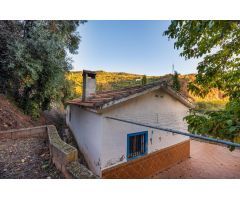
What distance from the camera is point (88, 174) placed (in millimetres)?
2420

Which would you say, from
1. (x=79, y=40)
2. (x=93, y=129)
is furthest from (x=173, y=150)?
(x=79, y=40)

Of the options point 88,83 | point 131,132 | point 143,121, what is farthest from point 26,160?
point 88,83

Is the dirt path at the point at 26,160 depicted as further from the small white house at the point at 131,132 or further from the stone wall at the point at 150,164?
the stone wall at the point at 150,164

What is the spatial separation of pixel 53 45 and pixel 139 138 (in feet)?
19.6

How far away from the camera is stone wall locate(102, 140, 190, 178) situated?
542 cm

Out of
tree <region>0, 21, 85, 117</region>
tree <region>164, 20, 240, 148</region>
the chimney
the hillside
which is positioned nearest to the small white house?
the chimney

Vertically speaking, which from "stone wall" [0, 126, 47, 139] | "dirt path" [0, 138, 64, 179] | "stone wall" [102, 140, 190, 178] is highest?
"stone wall" [0, 126, 47, 139]

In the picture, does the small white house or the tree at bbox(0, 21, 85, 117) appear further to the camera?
the tree at bbox(0, 21, 85, 117)

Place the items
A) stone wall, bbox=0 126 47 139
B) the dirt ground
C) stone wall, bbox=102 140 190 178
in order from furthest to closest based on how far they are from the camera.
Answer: the dirt ground < stone wall, bbox=102 140 190 178 < stone wall, bbox=0 126 47 139

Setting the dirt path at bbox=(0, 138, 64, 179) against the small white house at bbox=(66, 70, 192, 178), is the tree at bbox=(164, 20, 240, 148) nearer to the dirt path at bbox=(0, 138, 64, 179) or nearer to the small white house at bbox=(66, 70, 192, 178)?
the small white house at bbox=(66, 70, 192, 178)

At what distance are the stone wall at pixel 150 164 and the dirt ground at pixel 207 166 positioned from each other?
0.30 metres

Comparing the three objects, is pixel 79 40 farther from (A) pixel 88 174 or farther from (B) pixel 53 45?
(A) pixel 88 174

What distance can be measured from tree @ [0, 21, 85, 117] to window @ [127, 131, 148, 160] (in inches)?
204

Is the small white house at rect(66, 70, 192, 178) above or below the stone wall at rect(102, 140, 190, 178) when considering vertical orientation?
above
